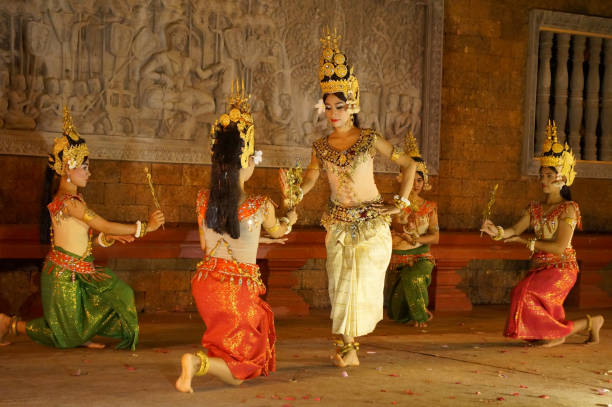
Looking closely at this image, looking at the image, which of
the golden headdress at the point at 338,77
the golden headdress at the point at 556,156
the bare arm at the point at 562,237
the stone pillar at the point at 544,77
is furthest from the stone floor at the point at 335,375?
the stone pillar at the point at 544,77

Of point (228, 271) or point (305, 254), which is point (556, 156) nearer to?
point (305, 254)

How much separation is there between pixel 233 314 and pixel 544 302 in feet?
8.66

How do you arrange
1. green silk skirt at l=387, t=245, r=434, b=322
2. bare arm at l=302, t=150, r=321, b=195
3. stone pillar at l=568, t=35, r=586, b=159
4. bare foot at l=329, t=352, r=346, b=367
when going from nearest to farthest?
1. bare foot at l=329, t=352, r=346, b=367
2. bare arm at l=302, t=150, r=321, b=195
3. green silk skirt at l=387, t=245, r=434, b=322
4. stone pillar at l=568, t=35, r=586, b=159

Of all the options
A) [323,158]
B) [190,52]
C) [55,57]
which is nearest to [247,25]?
[190,52]

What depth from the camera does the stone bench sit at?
6.35 m

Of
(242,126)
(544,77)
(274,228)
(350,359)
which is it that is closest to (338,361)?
(350,359)

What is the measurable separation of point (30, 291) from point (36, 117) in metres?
1.53

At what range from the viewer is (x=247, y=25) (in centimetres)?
741

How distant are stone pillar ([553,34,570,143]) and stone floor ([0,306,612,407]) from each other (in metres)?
3.37

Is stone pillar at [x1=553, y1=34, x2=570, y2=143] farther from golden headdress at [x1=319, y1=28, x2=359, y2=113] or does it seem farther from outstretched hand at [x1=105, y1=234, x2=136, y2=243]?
outstretched hand at [x1=105, y1=234, x2=136, y2=243]

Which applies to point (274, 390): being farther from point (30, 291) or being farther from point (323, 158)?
point (30, 291)

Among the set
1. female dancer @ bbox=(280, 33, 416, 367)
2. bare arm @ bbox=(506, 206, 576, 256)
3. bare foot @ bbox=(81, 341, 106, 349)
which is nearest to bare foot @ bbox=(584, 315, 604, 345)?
bare arm @ bbox=(506, 206, 576, 256)

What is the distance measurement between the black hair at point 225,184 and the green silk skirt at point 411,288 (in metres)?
2.94

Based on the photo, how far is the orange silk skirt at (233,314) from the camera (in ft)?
13.2
